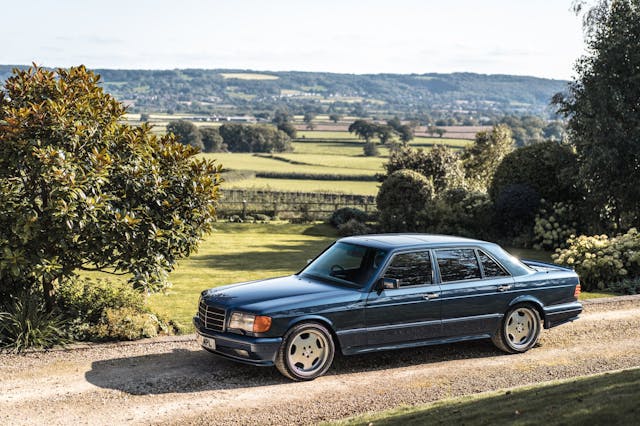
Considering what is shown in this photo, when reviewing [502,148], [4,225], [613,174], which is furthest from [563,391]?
[502,148]

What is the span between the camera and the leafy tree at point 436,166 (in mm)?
40969

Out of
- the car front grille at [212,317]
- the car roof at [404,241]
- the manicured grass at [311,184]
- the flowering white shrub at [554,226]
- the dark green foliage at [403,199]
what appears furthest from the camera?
the manicured grass at [311,184]

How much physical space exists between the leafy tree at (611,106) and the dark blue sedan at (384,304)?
542 inches

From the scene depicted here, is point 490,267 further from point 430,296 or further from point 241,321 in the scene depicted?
point 241,321

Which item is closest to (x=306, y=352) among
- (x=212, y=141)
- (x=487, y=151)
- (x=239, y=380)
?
(x=239, y=380)

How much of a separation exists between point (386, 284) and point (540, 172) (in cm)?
2106

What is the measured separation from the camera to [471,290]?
11.6 metres

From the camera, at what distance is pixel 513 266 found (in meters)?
12.2

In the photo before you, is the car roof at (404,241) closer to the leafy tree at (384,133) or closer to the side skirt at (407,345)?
the side skirt at (407,345)

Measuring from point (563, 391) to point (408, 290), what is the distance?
263 cm

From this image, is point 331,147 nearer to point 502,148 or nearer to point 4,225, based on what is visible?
point 502,148

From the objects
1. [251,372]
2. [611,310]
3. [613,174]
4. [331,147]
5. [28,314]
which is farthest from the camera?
[331,147]

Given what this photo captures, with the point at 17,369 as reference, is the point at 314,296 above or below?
above

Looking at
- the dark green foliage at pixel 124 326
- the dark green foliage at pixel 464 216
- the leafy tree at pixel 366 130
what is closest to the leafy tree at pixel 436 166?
the dark green foliage at pixel 464 216
